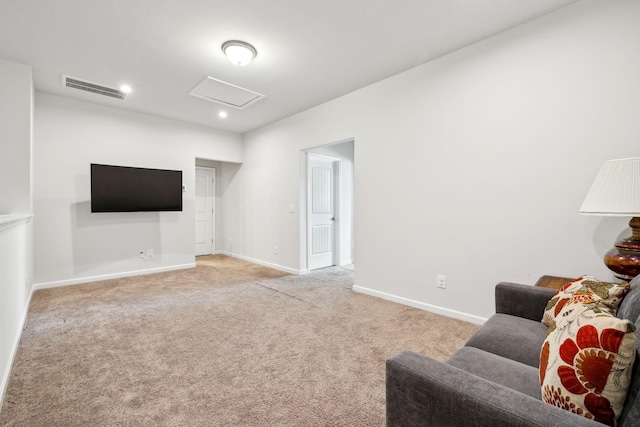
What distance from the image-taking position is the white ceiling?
2.27m

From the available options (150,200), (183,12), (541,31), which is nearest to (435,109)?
(541,31)

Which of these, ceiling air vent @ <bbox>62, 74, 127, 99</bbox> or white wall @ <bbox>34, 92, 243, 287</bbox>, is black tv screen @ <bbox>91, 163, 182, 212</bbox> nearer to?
white wall @ <bbox>34, 92, 243, 287</bbox>

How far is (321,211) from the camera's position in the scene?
5.20 meters

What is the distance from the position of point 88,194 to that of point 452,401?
5.27m

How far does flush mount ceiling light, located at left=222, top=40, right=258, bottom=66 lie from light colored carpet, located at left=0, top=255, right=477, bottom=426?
2.60 meters

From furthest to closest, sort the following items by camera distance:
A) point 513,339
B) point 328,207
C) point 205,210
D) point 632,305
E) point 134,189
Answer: point 205,210, point 328,207, point 134,189, point 513,339, point 632,305

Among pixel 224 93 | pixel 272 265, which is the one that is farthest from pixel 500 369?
pixel 272 265

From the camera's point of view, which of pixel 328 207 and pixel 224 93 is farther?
pixel 328 207

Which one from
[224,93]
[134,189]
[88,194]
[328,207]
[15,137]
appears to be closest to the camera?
[15,137]

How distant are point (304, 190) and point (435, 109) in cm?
241

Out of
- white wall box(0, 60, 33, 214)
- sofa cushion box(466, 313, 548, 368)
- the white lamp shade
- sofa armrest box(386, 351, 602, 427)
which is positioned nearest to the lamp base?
the white lamp shade

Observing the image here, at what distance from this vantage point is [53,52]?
2.92 metres

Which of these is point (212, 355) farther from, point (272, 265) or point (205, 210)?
point (205, 210)

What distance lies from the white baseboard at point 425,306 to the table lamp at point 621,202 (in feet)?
4.02
